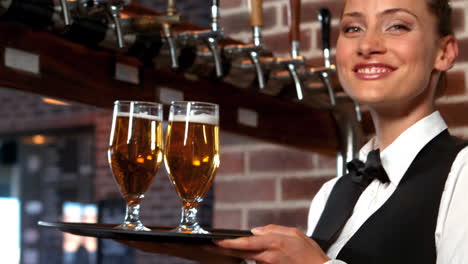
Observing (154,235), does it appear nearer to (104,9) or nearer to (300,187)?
(104,9)

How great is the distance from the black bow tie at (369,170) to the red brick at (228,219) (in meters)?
1.10

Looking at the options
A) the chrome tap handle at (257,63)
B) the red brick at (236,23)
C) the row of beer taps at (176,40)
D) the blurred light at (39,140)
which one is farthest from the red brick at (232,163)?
the blurred light at (39,140)

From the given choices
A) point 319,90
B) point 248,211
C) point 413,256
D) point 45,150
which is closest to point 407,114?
point 413,256

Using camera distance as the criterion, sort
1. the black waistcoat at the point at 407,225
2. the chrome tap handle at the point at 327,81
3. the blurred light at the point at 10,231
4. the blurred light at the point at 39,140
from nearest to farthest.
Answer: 1. the black waistcoat at the point at 407,225
2. the chrome tap handle at the point at 327,81
3. the blurred light at the point at 10,231
4. the blurred light at the point at 39,140

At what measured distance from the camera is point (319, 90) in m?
1.88

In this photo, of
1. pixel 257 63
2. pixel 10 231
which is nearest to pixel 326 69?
pixel 257 63

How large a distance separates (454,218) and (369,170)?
22cm

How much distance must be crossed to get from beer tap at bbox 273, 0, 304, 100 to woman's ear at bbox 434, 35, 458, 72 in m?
0.36

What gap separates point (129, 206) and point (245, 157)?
1.39 metres

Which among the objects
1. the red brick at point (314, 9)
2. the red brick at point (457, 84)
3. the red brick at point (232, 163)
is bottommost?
the red brick at point (232, 163)

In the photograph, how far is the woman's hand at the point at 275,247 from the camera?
0.98 meters

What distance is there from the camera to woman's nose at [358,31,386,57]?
1.29 m

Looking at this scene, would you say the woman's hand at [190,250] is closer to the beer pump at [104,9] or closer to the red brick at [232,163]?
the beer pump at [104,9]

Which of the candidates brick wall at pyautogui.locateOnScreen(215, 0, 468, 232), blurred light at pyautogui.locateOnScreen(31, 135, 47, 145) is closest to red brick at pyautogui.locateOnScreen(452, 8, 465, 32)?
brick wall at pyautogui.locateOnScreen(215, 0, 468, 232)
